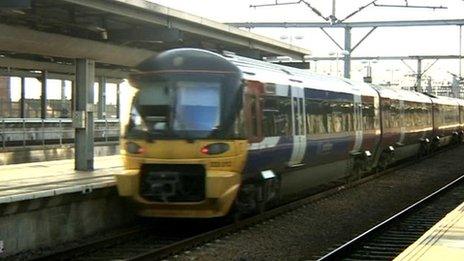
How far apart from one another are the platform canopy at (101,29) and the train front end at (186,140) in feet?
8.02

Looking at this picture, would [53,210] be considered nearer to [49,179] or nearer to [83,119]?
[49,179]

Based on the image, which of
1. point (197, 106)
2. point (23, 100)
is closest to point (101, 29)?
point (197, 106)

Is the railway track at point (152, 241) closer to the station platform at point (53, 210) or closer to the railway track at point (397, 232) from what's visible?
the station platform at point (53, 210)

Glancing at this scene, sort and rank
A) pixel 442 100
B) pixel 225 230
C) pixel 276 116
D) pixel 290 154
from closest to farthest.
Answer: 1. pixel 225 230
2. pixel 276 116
3. pixel 290 154
4. pixel 442 100

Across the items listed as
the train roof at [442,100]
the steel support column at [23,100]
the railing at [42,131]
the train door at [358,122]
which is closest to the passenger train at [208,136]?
the train door at [358,122]

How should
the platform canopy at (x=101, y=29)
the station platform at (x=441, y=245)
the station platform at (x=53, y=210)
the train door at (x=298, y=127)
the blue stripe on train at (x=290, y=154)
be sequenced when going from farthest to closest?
the train door at (x=298, y=127) → the platform canopy at (x=101, y=29) → the blue stripe on train at (x=290, y=154) → the station platform at (x=53, y=210) → the station platform at (x=441, y=245)

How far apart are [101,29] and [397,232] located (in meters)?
7.03

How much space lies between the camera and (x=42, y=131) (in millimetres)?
23812

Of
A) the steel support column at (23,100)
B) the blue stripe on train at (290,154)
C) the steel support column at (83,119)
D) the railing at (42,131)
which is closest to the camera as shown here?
the blue stripe on train at (290,154)

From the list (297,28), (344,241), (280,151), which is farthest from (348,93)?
(297,28)

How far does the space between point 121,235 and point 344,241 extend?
336cm

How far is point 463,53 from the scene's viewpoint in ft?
136

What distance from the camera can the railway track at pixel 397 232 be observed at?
9.52m

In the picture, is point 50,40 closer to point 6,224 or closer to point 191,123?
point 191,123
